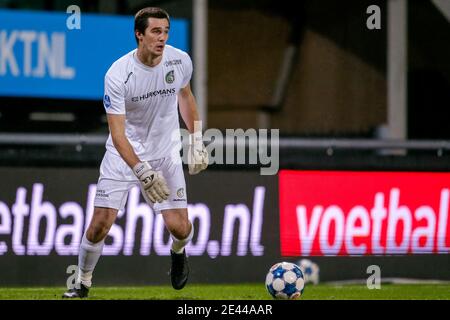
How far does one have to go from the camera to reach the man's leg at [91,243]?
9.30 meters

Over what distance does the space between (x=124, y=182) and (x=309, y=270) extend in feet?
10.7

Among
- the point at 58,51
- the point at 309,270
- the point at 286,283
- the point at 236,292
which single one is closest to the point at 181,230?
the point at 286,283

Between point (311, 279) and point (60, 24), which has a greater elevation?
point (60, 24)

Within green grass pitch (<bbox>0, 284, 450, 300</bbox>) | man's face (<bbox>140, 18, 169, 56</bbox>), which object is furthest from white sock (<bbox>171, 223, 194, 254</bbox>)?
man's face (<bbox>140, 18, 169, 56</bbox>)

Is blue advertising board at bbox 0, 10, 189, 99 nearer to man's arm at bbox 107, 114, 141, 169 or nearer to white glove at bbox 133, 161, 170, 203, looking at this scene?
man's arm at bbox 107, 114, 141, 169

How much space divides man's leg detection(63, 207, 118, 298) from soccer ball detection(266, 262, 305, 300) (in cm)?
140

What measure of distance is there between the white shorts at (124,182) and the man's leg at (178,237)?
0.22 feet

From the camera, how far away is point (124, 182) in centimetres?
945

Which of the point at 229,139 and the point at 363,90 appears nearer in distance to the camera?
the point at 229,139

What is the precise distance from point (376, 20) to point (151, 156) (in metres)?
6.92
